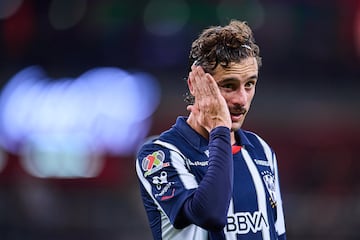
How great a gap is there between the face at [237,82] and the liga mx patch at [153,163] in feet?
1.03

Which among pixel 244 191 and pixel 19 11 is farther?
pixel 19 11

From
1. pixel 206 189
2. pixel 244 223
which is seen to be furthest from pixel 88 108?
pixel 206 189

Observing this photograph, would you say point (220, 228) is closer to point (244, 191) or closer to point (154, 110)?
point (244, 191)

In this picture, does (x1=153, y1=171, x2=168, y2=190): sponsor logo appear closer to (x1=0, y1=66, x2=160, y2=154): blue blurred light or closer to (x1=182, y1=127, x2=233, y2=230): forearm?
(x1=182, y1=127, x2=233, y2=230): forearm

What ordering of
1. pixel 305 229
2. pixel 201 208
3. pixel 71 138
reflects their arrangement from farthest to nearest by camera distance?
pixel 71 138
pixel 305 229
pixel 201 208

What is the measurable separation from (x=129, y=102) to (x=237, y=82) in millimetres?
10208

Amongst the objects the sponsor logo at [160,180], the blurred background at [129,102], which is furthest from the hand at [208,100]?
the blurred background at [129,102]

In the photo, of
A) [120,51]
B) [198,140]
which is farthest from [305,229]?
[198,140]

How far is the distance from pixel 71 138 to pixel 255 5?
331 cm

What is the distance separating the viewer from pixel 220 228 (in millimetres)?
3662

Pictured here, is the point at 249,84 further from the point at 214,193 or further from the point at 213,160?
the point at 214,193

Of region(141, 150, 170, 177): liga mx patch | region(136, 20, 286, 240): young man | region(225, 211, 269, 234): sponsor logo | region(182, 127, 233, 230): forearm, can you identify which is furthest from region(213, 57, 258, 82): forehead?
region(225, 211, 269, 234): sponsor logo

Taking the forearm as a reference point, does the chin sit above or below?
above

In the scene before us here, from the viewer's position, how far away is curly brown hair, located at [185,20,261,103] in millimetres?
3898
